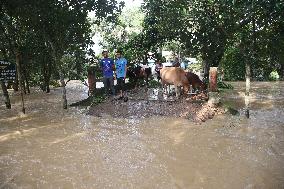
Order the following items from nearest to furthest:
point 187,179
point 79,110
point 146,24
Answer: point 187,179, point 79,110, point 146,24

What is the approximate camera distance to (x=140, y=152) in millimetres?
7922

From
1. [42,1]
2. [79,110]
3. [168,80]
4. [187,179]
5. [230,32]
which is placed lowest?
[187,179]

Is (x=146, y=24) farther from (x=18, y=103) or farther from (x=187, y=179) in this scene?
(x=187, y=179)

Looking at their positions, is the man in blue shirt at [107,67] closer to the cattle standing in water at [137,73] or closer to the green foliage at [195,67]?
the cattle standing in water at [137,73]

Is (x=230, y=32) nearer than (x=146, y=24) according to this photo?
Yes

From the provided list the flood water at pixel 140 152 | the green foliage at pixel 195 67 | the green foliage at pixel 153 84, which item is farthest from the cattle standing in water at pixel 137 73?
the green foliage at pixel 195 67

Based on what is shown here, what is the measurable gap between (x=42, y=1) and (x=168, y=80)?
210 inches

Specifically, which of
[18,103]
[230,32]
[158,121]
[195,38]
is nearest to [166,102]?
[158,121]

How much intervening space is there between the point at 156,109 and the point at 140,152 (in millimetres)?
3953

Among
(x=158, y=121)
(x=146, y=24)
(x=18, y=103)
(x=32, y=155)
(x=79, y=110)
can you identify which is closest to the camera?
(x=32, y=155)

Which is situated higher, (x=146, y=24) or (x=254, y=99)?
(x=146, y=24)

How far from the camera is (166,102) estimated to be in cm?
1204

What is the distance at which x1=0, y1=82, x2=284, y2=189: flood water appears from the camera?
6355 mm

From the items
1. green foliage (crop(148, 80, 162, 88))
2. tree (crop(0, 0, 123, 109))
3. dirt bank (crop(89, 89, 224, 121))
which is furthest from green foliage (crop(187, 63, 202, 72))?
dirt bank (crop(89, 89, 224, 121))
